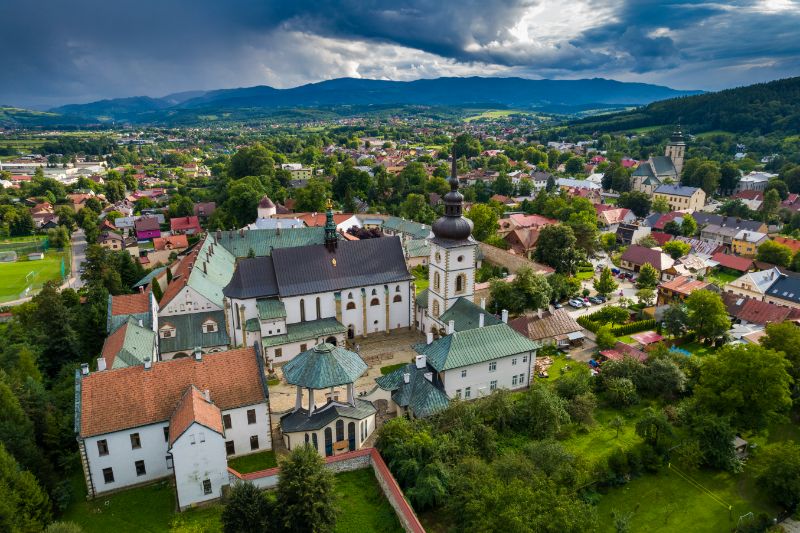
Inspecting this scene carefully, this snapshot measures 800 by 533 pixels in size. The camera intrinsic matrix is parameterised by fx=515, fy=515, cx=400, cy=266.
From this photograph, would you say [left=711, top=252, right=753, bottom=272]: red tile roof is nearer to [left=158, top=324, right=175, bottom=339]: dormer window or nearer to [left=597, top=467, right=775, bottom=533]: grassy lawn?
[left=597, top=467, right=775, bottom=533]: grassy lawn

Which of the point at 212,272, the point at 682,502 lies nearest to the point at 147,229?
the point at 212,272

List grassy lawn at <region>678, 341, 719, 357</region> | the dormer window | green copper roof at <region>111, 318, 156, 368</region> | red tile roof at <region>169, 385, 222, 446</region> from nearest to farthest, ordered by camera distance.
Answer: red tile roof at <region>169, 385, 222, 446</region>
green copper roof at <region>111, 318, 156, 368</region>
the dormer window
grassy lawn at <region>678, 341, 719, 357</region>

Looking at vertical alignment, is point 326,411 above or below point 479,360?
below

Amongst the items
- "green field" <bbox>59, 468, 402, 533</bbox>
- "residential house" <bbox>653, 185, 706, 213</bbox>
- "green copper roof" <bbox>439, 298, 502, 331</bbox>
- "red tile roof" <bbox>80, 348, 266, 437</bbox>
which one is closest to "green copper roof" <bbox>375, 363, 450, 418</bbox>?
"green field" <bbox>59, 468, 402, 533</bbox>

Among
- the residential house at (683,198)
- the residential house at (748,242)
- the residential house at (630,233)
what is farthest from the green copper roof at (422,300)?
the residential house at (683,198)

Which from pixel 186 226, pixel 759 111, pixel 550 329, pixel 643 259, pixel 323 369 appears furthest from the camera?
pixel 759 111

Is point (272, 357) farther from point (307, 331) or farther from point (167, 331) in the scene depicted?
point (167, 331)
